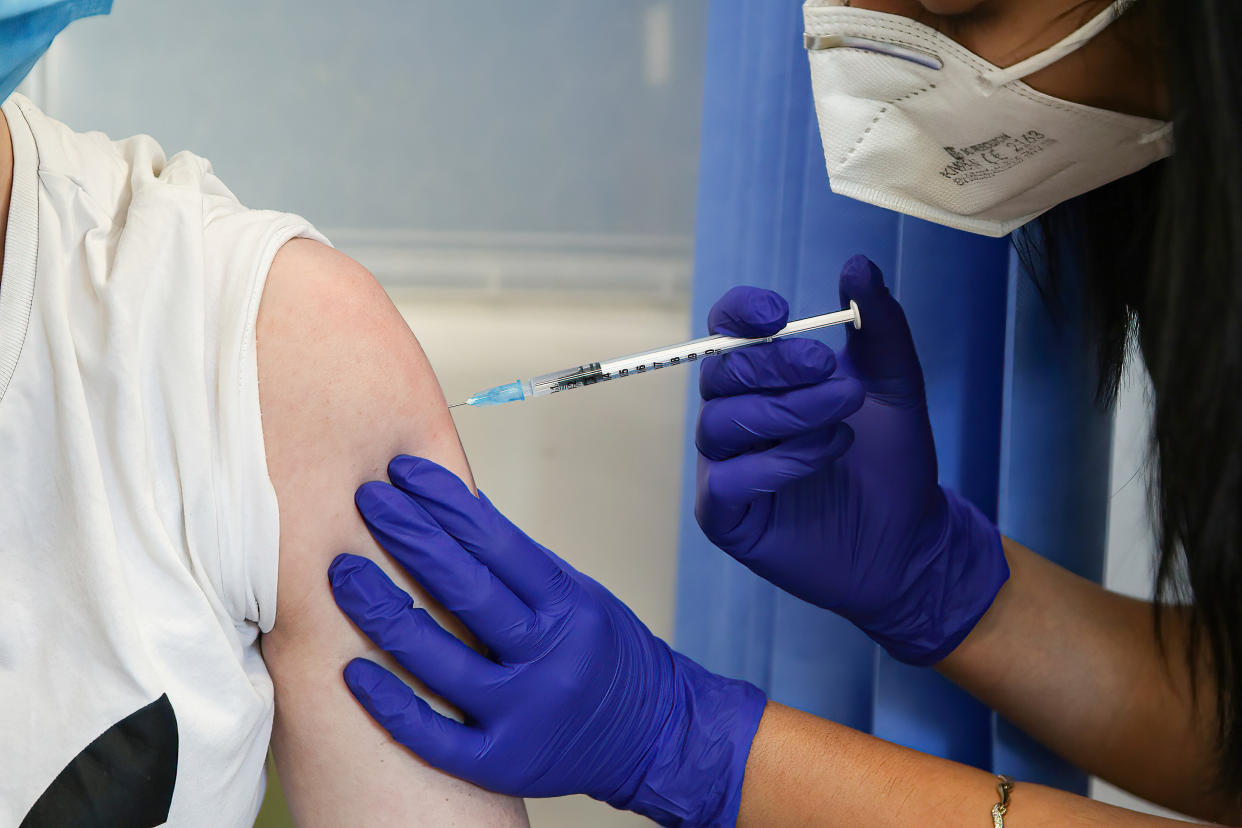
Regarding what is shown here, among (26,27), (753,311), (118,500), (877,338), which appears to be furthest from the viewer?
(877,338)

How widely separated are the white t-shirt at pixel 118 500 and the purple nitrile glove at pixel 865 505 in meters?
0.50

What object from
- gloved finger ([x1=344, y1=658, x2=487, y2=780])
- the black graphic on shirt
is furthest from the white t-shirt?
gloved finger ([x1=344, y1=658, x2=487, y2=780])

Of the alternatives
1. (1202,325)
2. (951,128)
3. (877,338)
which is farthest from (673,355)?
(1202,325)

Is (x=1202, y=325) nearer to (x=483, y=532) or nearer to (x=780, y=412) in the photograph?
(x=780, y=412)

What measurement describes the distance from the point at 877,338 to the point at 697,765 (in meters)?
0.53

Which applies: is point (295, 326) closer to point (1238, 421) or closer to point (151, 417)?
point (151, 417)

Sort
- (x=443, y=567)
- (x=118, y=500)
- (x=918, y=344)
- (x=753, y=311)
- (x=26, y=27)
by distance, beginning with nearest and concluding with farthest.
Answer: (x=26, y=27), (x=118, y=500), (x=443, y=567), (x=753, y=311), (x=918, y=344)

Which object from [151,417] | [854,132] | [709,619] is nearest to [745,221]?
[854,132]

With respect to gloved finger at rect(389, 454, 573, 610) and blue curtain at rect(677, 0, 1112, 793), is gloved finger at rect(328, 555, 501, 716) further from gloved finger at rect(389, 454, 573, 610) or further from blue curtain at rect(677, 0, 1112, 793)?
blue curtain at rect(677, 0, 1112, 793)

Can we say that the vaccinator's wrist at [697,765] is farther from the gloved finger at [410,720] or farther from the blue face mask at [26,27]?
the blue face mask at [26,27]

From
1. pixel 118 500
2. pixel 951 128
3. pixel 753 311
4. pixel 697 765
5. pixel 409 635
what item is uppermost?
pixel 951 128

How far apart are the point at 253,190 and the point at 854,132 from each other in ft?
3.24

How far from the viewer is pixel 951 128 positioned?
0.93 metres

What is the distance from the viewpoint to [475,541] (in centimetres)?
86
